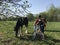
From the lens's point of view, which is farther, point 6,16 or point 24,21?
point 24,21

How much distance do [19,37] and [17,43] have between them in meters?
1.23

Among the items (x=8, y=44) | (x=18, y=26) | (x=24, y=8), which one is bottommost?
(x=8, y=44)

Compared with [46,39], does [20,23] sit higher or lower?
higher

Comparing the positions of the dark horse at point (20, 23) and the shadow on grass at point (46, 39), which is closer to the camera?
the shadow on grass at point (46, 39)

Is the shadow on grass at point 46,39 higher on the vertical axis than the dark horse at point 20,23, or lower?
lower

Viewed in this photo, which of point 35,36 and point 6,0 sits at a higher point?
point 6,0

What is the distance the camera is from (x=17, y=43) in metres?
13.9

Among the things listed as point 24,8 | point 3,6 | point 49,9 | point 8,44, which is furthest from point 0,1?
point 49,9

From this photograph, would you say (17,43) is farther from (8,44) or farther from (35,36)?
(35,36)

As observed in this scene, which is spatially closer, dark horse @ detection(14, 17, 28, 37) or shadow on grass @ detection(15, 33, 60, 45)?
shadow on grass @ detection(15, 33, 60, 45)

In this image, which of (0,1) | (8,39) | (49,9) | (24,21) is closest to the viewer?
(0,1)

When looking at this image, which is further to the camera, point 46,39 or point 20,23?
point 20,23

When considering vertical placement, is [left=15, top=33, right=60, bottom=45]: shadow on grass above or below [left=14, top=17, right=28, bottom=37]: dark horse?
below

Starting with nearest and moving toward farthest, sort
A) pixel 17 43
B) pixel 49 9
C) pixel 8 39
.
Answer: pixel 17 43 < pixel 8 39 < pixel 49 9
